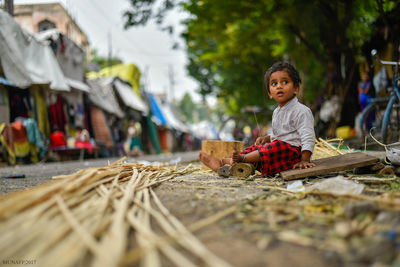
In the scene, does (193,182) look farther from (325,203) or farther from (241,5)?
(241,5)

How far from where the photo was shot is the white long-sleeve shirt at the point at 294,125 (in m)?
2.37

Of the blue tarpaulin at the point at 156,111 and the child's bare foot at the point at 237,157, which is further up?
the blue tarpaulin at the point at 156,111

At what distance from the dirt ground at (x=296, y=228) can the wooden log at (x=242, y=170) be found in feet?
2.81

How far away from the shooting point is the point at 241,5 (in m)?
6.58

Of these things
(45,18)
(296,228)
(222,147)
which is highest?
(45,18)

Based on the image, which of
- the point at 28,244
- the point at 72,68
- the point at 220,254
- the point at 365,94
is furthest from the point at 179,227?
the point at 72,68

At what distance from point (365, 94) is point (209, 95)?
1198 centimetres

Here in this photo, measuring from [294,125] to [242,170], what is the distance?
0.65m

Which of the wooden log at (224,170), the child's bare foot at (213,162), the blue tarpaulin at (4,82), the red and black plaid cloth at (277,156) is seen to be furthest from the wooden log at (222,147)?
the blue tarpaulin at (4,82)

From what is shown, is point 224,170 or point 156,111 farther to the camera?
point 156,111

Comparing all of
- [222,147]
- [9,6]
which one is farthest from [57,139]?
[222,147]

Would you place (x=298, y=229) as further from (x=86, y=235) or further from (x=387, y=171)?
(x=387, y=171)

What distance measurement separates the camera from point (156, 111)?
17828 millimetres

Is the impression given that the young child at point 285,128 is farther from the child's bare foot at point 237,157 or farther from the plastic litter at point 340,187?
the plastic litter at point 340,187
